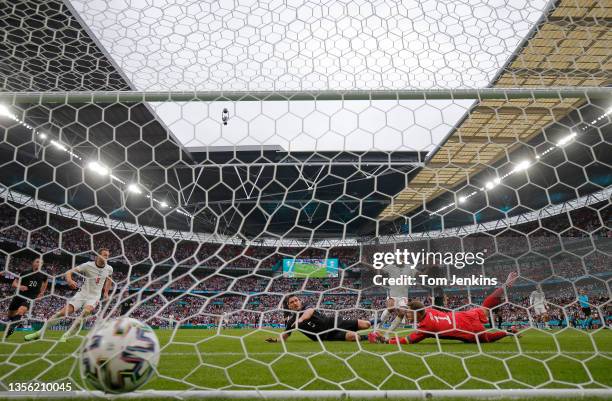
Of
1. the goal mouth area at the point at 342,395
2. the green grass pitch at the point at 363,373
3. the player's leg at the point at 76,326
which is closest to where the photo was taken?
the goal mouth area at the point at 342,395

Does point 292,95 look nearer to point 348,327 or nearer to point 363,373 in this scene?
point 363,373

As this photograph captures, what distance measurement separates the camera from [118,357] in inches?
65.3

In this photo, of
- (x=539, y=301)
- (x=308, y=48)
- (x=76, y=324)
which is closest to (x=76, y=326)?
(x=76, y=324)

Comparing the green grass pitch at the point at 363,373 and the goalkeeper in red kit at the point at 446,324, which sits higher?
the green grass pitch at the point at 363,373

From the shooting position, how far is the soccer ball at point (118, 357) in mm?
1637

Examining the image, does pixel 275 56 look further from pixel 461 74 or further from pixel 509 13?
pixel 509 13

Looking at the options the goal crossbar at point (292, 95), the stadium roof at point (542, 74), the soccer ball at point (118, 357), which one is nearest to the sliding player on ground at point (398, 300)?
the stadium roof at point (542, 74)

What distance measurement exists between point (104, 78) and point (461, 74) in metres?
3.31

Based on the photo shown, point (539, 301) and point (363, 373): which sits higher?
point (363, 373)

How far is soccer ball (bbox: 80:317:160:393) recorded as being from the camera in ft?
5.37

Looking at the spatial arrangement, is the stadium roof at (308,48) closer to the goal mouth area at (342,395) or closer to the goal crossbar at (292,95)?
the goal crossbar at (292,95)

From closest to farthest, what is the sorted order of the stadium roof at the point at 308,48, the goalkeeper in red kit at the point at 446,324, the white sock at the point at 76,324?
→ the white sock at the point at 76,324 < the stadium roof at the point at 308,48 < the goalkeeper in red kit at the point at 446,324

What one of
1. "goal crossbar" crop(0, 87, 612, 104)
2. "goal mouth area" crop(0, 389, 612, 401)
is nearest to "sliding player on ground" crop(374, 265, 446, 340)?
"goal mouth area" crop(0, 389, 612, 401)

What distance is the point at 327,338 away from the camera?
5.28m
